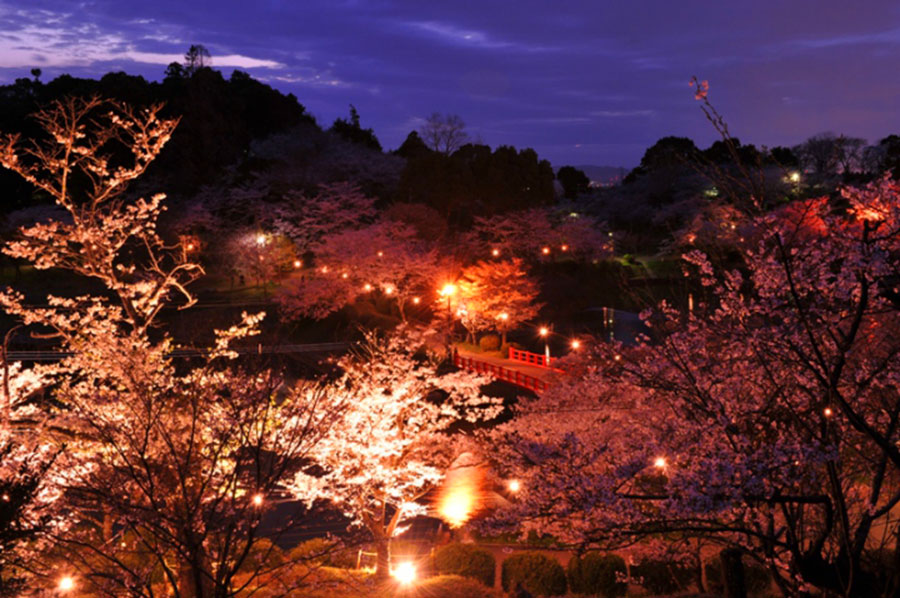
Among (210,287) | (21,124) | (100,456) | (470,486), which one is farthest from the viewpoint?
(21,124)

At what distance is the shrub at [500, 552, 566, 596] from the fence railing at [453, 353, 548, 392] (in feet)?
36.3

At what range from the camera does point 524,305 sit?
3528cm

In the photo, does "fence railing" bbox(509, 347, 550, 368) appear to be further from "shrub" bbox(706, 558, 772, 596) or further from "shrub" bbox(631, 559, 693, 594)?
"shrub" bbox(706, 558, 772, 596)

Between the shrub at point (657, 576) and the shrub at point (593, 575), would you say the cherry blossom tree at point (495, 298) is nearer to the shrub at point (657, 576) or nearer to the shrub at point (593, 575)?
the shrub at point (657, 576)

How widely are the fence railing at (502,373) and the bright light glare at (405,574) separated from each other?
1164 cm

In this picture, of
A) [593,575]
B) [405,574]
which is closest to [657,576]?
[593,575]

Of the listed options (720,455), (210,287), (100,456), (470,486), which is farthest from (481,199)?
(720,455)

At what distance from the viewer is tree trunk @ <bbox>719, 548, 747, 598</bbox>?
19.4 ft

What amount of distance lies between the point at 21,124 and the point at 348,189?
23.2 m

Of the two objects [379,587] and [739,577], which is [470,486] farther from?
[739,577]

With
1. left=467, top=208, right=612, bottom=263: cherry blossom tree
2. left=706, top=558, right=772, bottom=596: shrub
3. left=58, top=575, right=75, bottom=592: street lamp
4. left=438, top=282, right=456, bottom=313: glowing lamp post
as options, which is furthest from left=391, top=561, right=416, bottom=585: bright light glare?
left=467, top=208, right=612, bottom=263: cherry blossom tree

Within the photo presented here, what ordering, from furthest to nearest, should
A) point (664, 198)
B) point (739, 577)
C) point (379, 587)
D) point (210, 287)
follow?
point (664, 198), point (210, 287), point (379, 587), point (739, 577)

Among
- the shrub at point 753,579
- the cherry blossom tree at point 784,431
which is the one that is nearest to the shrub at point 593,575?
the shrub at point 753,579

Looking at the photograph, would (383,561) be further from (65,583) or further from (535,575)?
(65,583)
